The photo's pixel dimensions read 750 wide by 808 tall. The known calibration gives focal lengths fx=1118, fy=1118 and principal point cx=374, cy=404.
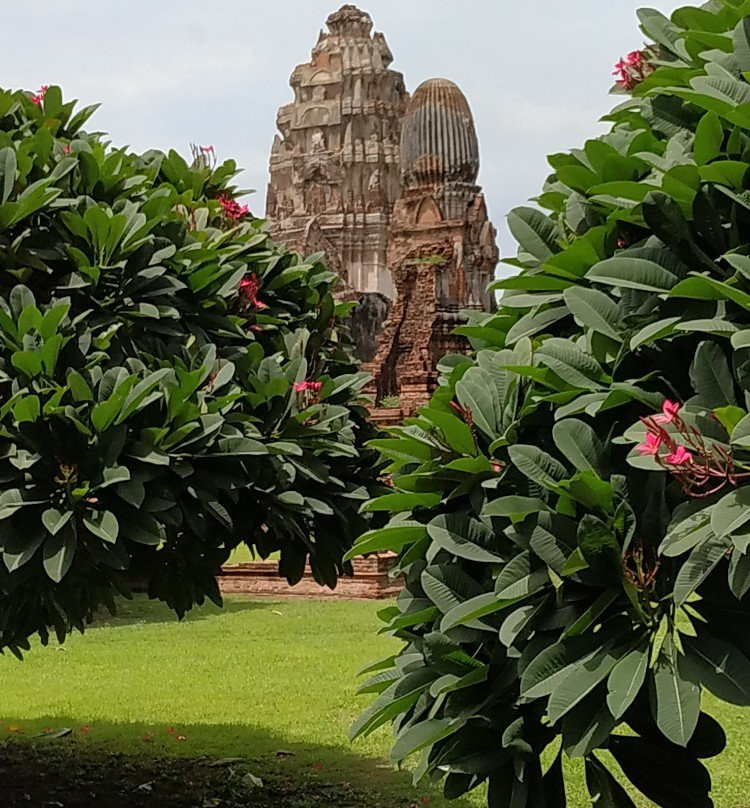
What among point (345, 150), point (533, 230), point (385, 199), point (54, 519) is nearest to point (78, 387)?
point (54, 519)

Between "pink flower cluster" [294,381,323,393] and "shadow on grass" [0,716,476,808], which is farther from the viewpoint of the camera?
"shadow on grass" [0,716,476,808]

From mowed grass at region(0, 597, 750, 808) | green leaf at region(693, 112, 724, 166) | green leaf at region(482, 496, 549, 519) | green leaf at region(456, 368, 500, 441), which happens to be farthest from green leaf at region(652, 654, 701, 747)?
mowed grass at region(0, 597, 750, 808)

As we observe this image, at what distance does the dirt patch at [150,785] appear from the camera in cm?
563

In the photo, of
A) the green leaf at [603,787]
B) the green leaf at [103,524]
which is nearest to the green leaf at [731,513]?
the green leaf at [603,787]

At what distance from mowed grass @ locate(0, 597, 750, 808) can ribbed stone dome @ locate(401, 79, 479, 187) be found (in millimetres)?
14903

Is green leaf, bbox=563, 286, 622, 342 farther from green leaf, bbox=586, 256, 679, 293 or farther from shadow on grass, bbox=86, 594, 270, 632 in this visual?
shadow on grass, bbox=86, 594, 270, 632

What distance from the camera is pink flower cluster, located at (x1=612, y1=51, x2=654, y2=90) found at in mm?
3008

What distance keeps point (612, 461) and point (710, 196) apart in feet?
1.86

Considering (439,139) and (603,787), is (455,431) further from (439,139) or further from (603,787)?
(439,139)

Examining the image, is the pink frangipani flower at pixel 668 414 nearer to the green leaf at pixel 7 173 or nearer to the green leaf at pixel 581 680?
the green leaf at pixel 581 680

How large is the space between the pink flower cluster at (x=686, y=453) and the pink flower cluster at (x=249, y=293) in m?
2.34

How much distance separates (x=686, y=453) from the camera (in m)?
1.93

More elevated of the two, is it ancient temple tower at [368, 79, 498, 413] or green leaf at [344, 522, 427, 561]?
ancient temple tower at [368, 79, 498, 413]

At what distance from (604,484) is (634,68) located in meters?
1.40
